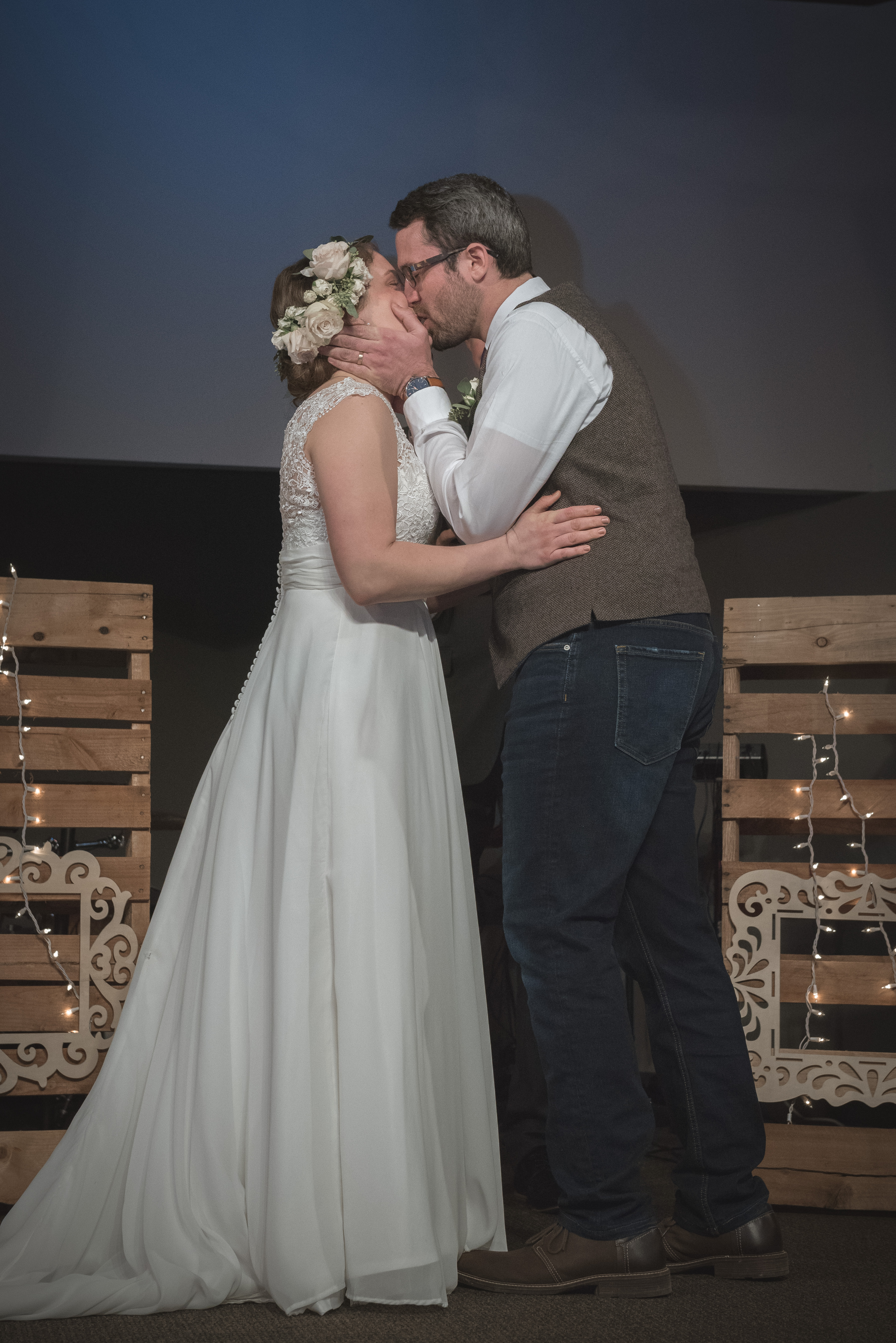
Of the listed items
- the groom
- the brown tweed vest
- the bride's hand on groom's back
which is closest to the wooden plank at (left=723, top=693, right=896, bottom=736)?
the groom

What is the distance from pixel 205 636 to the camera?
3066 mm

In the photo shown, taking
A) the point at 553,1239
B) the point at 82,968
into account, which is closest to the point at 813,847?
the point at 553,1239

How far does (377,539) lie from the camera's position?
72.7 inches

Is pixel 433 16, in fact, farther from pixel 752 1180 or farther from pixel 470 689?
pixel 752 1180

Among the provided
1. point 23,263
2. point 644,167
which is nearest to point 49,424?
point 23,263

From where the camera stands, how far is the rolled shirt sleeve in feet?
5.69

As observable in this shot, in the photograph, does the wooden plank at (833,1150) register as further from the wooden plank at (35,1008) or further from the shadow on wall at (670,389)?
the shadow on wall at (670,389)

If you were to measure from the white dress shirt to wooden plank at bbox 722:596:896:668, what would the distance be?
3.02 feet

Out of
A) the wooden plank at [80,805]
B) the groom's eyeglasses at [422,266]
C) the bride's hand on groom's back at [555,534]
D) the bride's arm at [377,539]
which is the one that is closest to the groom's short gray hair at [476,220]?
the groom's eyeglasses at [422,266]

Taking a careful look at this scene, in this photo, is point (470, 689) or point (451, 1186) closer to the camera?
point (451, 1186)

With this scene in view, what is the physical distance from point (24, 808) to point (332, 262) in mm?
1364

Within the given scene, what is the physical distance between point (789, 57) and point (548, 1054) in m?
2.85

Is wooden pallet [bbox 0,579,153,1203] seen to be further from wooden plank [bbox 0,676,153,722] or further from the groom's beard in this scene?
the groom's beard

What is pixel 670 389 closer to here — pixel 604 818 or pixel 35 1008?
pixel 604 818
